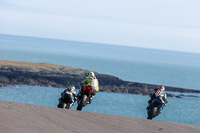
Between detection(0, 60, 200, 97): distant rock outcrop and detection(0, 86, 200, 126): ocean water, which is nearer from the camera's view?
detection(0, 86, 200, 126): ocean water

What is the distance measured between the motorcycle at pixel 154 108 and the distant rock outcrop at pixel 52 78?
87587mm

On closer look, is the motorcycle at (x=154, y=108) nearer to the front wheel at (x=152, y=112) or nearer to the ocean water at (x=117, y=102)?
the front wheel at (x=152, y=112)

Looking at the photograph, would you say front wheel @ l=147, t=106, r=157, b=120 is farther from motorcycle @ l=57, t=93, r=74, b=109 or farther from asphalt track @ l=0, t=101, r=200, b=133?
asphalt track @ l=0, t=101, r=200, b=133

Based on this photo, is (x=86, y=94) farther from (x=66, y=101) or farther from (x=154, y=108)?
(x=154, y=108)

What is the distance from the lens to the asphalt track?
3.60 meters

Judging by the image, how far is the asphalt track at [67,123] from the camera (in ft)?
11.8

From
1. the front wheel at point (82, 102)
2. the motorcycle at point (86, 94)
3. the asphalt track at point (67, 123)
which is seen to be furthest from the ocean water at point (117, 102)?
the asphalt track at point (67, 123)

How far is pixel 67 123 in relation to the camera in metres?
3.92

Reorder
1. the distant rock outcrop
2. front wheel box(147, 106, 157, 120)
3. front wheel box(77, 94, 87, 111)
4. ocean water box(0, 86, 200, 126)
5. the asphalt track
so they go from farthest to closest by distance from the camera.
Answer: the distant rock outcrop, ocean water box(0, 86, 200, 126), front wheel box(77, 94, 87, 111), front wheel box(147, 106, 157, 120), the asphalt track

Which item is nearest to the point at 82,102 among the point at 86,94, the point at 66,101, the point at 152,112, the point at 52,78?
the point at 86,94

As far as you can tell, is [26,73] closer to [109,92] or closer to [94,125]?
[109,92]

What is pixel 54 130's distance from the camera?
3.53 meters

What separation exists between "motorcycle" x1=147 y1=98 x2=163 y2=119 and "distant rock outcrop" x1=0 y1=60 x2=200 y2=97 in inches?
3448

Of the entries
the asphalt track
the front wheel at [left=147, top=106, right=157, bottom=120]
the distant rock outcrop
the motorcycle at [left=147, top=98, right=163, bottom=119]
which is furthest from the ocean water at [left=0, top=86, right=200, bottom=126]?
the asphalt track
